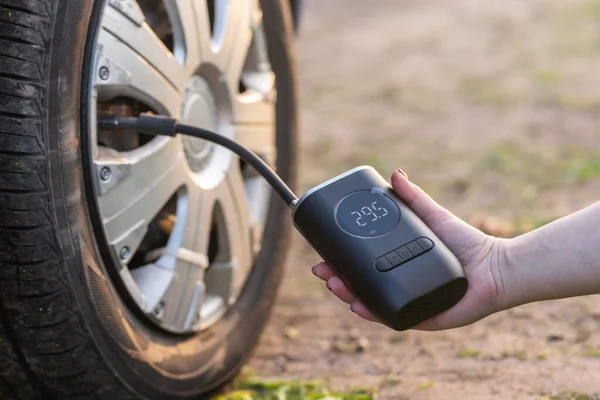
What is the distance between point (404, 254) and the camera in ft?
4.70

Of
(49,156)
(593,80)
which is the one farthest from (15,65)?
(593,80)

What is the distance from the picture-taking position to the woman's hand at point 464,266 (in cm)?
148

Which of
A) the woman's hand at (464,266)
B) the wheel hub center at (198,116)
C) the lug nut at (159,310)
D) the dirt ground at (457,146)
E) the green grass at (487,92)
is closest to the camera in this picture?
the woman's hand at (464,266)

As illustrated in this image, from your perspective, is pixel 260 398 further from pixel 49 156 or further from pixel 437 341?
pixel 49 156

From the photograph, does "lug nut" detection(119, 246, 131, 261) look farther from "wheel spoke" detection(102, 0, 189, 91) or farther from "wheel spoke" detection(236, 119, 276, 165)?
"wheel spoke" detection(236, 119, 276, 165)

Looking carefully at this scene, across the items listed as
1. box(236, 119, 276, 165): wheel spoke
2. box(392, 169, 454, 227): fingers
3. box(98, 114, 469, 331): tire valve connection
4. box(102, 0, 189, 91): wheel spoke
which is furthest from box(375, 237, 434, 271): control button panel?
box(236, 119, 276, 165): wheel spoke

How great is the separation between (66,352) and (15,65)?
47cm

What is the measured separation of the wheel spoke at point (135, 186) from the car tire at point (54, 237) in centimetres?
4

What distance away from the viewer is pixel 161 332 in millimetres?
1782

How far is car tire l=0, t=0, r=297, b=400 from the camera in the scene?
54.3 inches

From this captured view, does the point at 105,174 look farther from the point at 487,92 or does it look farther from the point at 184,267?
the point at 487,92

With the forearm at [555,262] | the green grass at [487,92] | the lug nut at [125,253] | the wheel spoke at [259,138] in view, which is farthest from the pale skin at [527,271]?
the green grass at [487,92]

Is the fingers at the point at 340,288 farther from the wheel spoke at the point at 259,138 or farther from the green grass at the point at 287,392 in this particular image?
the wheel spoke at the point at 259,138

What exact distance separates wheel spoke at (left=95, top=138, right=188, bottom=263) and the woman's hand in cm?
35
